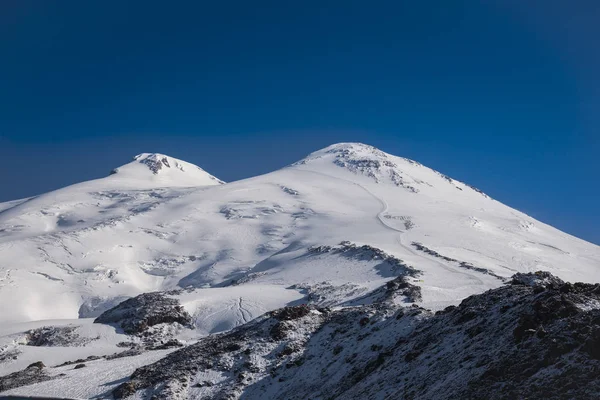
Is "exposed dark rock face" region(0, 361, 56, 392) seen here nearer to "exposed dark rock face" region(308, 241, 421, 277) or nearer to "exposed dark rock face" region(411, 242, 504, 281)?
"exposed dark rock face" region(308, 241, 421, 277)

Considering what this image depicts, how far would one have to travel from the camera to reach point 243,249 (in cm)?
8738

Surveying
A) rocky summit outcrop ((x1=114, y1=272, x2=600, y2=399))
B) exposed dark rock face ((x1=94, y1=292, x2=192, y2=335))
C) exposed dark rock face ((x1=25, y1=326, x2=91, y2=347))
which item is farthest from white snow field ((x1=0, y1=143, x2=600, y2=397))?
rocky summit outcrop ((x1=114, y1=272, x2=600, y2=399))

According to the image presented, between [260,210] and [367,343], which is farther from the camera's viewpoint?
[260,210]

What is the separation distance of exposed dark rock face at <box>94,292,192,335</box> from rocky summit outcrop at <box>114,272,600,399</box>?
1521 centimetres

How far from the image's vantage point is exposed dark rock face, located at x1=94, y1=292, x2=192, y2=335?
44.3 meters

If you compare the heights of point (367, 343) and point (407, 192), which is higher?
point (407, 192)

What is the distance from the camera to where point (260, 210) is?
11044 centimetres

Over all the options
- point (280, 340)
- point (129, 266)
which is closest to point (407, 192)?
point (129, 266)

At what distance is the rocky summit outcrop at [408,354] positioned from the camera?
45.7 ft

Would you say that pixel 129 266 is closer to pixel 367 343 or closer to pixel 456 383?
pixel 367 343

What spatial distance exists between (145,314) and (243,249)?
42.3 meters

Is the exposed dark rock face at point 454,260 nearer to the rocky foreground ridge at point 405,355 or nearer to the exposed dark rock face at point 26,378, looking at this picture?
the rocky foreground ridge at point 405,355

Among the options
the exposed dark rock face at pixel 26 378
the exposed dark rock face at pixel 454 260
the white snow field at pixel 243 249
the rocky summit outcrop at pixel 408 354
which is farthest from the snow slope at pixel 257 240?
the rocky summit outcrop at pixel 408 354

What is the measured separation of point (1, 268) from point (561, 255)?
3423 inches
